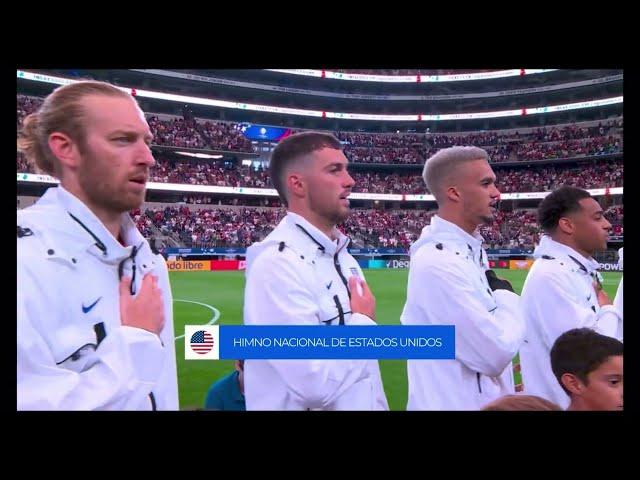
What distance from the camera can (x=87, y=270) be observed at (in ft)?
7.95

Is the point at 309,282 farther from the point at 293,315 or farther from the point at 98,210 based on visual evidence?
the point at 98,210

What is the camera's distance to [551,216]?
3.41 m

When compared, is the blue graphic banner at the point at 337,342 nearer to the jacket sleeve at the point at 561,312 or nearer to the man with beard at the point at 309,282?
the man with beard at the point at 309,282

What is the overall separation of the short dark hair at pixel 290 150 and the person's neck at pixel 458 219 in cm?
80

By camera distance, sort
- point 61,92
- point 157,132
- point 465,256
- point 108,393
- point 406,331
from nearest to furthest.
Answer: point 108,393, point 61,92, point 465,256, point 406,331, point 157,132

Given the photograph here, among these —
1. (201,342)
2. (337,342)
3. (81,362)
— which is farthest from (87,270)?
(337,342)

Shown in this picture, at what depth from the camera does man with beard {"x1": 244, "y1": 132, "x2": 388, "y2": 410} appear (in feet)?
9.16

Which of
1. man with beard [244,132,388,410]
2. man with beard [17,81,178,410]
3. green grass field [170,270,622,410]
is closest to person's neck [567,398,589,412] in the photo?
green grass field [170,270,622,410]

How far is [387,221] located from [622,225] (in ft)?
5.48

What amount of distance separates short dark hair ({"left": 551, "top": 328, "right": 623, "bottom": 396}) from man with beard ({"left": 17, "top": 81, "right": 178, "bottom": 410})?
8.29 feet

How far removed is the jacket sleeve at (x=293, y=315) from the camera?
272 cm

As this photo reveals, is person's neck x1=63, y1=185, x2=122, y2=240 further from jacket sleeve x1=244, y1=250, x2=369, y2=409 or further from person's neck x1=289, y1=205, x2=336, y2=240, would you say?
person's neck x1=289, y1=205, x2=336, y2=240
